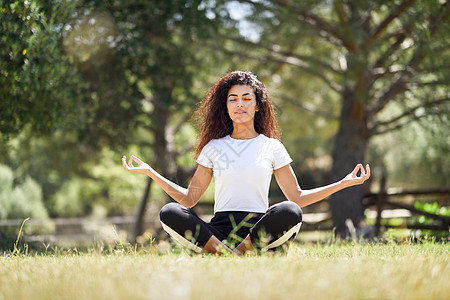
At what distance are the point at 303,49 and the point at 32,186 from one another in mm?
11892

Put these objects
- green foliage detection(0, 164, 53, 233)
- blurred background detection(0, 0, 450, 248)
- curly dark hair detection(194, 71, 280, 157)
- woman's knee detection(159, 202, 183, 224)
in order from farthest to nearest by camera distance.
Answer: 1. green foliage detection(0, 164, 53, 233)
2. blurred background detection(0, 0, 450, 248)
3. curly dark hair detection(194, 71, 280, 157)
4. woman's knee detection(159, 202, 183, 224)

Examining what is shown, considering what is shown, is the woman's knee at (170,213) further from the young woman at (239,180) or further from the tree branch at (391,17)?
the tree branch at (391,17)

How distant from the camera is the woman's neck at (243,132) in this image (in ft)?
13.9

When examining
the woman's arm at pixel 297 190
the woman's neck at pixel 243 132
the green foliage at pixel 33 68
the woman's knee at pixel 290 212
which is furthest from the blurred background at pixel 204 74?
the woman's knee at pixel 290 212

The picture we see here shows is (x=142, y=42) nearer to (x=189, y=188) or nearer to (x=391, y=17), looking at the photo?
(x=391, y=17)

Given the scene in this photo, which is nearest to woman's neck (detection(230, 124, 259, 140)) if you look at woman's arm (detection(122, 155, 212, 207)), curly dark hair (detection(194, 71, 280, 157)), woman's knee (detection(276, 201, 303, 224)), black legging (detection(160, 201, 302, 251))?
curly dark hair (detection(194, 71, 280, 157))

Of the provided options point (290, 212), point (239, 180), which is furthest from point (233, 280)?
point (239, 180)

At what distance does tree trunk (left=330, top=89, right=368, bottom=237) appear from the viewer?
10.1m

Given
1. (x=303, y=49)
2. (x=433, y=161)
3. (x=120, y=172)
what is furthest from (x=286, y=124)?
(x=120, y=172)

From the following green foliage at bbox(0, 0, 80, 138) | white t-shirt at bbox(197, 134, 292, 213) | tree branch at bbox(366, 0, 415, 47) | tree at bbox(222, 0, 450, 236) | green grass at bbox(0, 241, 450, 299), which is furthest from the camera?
tree branch at bbox(366, 0, 415, 47)

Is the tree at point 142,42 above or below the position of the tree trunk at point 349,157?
above

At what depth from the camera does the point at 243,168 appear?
387cm

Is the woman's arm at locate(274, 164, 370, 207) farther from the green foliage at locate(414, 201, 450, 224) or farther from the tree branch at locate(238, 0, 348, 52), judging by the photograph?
the green foliage at locate(414, 201, 450, 224)

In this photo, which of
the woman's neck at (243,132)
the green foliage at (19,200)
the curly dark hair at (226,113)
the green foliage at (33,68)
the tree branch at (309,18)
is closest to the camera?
the woman's neck at (243,132)
